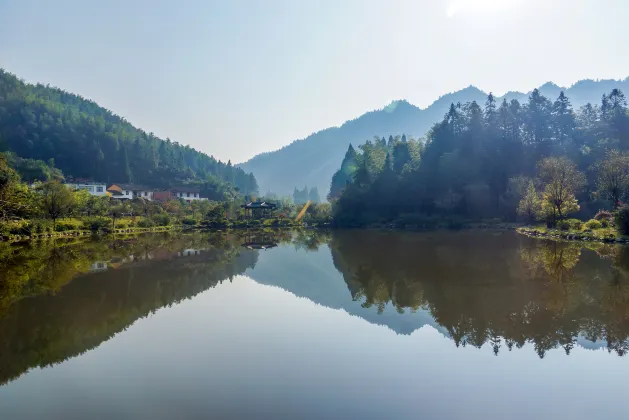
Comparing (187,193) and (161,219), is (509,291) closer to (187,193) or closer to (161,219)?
(161,219)

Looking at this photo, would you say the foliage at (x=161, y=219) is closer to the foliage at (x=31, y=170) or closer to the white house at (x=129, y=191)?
the white house at (x=129, y=191)

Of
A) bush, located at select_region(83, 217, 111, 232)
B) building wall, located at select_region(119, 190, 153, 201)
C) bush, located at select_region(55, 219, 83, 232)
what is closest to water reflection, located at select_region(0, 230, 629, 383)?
bush, located at select_region(55, 219, 83, 232)

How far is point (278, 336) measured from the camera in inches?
340

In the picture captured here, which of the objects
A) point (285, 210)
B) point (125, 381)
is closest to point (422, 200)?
point (285, 210)

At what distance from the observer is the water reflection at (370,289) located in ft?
27.0

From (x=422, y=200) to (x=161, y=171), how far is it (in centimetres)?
6620

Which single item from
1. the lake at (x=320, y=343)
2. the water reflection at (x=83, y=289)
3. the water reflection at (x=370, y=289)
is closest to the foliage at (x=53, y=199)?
the water reflection at (x=83, y=289)

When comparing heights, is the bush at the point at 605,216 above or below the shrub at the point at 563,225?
above

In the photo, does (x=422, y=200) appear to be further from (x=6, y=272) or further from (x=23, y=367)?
(x=23, y=367)

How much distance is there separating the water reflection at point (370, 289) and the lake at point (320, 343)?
0.06m

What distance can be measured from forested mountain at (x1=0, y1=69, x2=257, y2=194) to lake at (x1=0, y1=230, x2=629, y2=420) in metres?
76.5

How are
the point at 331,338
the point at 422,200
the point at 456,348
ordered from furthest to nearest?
the point at 422,200, the point at 331,338, the point at 456,348

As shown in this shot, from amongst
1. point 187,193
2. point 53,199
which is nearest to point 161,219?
point 53,199

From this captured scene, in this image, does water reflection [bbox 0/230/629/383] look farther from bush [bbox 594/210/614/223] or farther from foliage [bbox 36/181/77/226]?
foliage [bbox 36/181/77/226]
